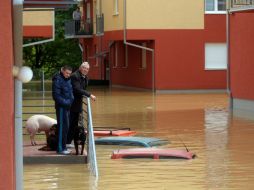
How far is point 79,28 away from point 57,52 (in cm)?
1121

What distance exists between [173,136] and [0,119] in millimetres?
13164

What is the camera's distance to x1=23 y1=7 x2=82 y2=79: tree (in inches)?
2621

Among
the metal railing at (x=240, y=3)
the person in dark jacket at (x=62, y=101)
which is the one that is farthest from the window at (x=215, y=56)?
the person in dark jacket at (x=62, y=101)

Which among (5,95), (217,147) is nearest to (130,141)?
(217,147)

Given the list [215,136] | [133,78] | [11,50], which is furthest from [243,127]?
[133,78]

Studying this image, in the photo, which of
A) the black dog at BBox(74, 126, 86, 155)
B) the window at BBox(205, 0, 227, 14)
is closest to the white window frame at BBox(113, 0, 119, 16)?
the window at BBox(205, 0, 227, 14)

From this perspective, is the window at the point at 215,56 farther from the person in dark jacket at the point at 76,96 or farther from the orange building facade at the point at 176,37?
the person in dark jacket at the point at 76,96

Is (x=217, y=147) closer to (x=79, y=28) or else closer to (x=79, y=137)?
(x=79, y=137)

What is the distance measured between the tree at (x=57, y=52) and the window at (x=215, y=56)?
22.9 metres

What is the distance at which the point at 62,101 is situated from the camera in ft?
46.5

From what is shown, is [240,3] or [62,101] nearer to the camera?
[62,101]

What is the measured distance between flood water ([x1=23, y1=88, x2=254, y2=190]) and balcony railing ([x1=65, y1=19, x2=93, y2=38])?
31.1m

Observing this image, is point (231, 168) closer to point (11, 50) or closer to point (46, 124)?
point (46, 124)

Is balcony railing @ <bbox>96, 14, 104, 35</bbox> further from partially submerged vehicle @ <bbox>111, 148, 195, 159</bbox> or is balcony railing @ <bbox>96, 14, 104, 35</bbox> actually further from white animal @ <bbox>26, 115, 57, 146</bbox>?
partially submerged vehicle @ <bbox>111, 148, 195, 159</bbox>
